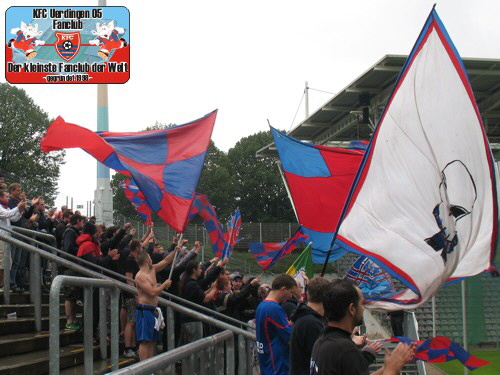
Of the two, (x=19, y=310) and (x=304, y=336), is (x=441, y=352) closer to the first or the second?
(x=304, y=336)

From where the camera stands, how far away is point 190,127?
36.7ft

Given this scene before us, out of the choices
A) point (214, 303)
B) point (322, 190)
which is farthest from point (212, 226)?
point (322, 190)

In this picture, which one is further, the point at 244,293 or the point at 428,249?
the point at 244,293

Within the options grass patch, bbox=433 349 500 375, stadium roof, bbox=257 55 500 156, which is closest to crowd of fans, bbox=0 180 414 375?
grass patch, bbox=433 349 500 375

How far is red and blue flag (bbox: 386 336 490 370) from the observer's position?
4281 millimetres

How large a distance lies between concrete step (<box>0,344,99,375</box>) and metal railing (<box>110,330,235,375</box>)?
174cm

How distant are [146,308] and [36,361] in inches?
53.7

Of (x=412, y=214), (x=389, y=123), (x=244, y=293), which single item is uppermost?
(x=389, y=123)

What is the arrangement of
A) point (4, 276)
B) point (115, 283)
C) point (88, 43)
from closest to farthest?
point (115, 283) < point (4, 276) < point (88, 43)

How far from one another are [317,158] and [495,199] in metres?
6.63

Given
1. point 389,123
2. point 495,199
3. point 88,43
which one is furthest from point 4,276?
point 88,43

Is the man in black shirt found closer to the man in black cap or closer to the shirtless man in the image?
the shirtless man

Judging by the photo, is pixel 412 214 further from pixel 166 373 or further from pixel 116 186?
pixel 116 186

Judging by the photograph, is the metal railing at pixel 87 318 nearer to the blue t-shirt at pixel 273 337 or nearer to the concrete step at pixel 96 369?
the concrete step at pixel 96 369
